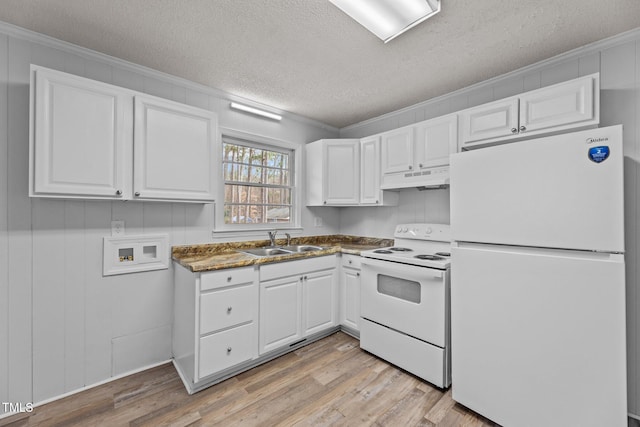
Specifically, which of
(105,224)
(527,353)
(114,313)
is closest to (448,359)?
(527,353)

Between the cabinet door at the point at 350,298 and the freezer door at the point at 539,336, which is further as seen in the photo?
the cabinet door at the point at 350,298

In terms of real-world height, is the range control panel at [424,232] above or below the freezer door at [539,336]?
above

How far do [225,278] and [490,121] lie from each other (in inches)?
93.5

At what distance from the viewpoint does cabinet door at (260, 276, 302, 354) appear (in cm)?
228

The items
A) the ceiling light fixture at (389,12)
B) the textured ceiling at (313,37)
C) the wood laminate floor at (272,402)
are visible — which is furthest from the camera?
the wood laminate floor at (272,402)

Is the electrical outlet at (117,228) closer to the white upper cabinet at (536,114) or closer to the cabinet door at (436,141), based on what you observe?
the cabinet door at (436,141)

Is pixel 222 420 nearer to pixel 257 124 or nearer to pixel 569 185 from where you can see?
pixel 569 185

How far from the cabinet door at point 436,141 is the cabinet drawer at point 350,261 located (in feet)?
3.54

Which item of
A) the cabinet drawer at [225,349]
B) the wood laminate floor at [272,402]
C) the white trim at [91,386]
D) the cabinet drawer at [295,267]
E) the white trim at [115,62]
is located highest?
the white trim at [115,62]

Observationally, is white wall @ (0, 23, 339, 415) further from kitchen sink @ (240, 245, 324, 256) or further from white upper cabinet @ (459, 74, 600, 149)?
white upper cabinet @ (459, 74, 600, 149)

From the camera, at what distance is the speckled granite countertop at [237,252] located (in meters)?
2.03

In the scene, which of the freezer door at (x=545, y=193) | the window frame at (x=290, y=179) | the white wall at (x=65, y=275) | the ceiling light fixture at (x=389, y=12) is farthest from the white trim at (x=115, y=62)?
the freezer door at (x=545, y=193)

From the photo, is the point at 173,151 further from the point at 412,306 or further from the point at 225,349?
the point at 412,306

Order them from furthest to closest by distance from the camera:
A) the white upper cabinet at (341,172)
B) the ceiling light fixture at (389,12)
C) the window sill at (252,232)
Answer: the white upper cabinet at (341,172)
the window sill at (252,232)
the ceiling light fixture at (389,12)
